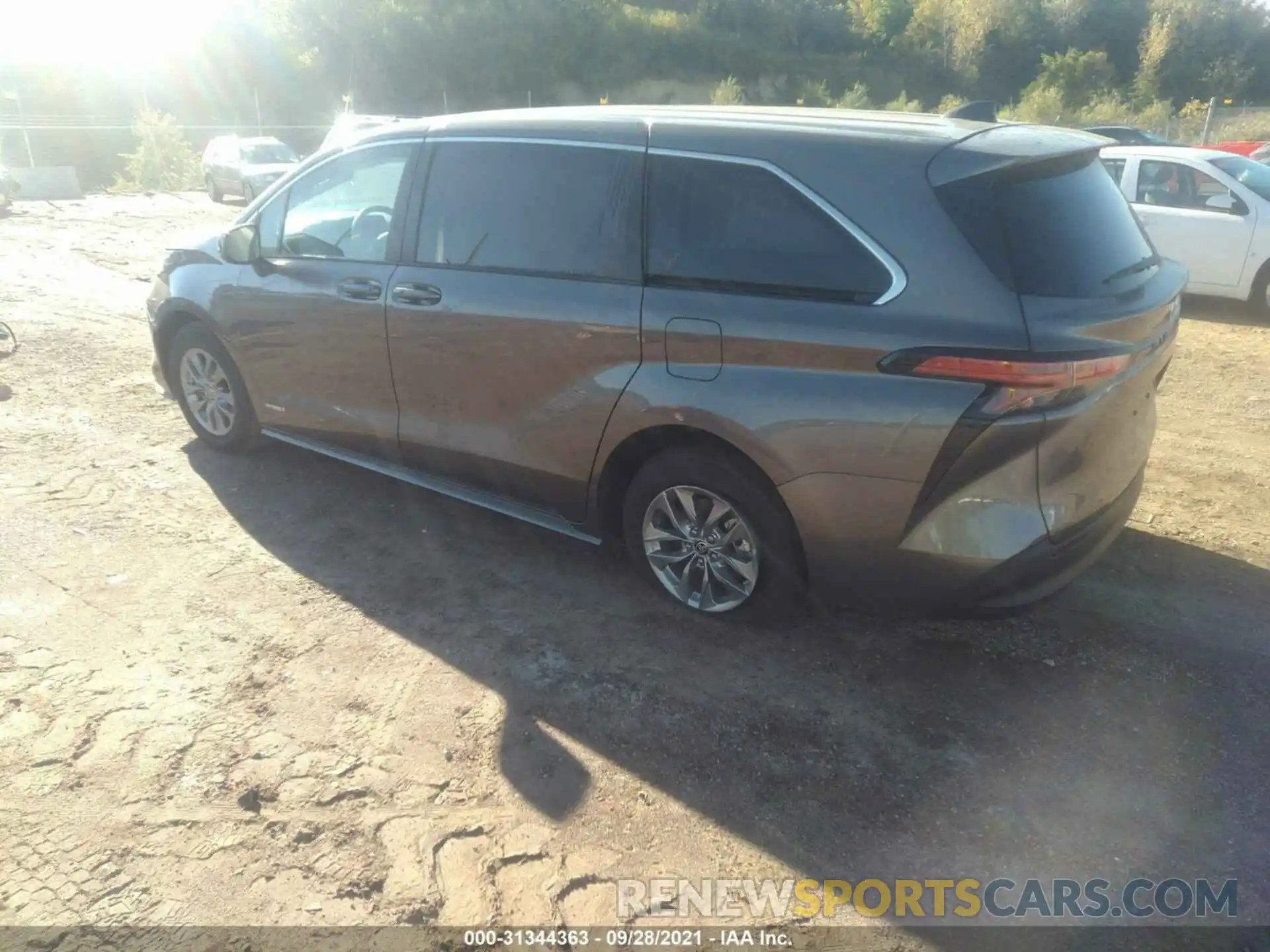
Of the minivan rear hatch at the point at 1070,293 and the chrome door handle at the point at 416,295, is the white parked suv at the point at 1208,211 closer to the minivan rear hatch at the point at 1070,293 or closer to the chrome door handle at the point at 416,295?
the minivan rear hatch at the point at 1070,293

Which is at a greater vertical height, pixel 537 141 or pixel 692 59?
pixel 692 59

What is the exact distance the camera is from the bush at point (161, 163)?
81.6ft

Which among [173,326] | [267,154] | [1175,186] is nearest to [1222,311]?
[1175,186]

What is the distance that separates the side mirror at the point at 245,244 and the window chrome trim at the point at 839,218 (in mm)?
2596

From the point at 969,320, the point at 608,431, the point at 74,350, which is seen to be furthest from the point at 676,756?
the point at 74,350

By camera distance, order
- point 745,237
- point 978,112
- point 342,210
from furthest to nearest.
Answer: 1. point 342,210
2. point 978,112
3. point 745,237

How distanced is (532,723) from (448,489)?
1.52 metres

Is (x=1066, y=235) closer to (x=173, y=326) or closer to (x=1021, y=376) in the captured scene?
(x=1021, y=376)

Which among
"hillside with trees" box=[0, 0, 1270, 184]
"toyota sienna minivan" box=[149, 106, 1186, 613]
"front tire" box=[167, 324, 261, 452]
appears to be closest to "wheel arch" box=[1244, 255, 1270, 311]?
"toyota sienna minivan" box=[149, 106, 1186, 613]

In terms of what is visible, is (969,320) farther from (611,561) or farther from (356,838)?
(356,838)

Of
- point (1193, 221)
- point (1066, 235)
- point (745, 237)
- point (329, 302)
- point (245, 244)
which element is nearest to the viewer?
point (1066, 235)

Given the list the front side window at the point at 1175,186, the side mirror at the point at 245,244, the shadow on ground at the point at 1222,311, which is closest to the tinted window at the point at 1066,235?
the side mirror at the point at 245,244

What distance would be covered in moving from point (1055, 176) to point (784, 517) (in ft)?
4.91

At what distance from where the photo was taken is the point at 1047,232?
3078mm
